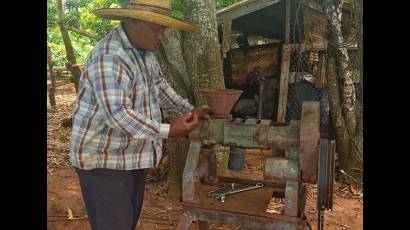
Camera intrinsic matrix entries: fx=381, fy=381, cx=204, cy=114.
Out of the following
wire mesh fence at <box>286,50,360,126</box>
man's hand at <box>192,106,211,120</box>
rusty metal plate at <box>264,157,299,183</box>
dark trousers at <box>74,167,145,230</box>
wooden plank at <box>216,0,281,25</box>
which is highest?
wooden plank at <box>216,0,281,25</box>

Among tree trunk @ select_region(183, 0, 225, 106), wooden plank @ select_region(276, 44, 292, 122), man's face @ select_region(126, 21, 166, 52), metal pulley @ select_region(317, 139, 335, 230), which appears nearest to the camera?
metal pulley @ select_region(317, 139, 335, 230)

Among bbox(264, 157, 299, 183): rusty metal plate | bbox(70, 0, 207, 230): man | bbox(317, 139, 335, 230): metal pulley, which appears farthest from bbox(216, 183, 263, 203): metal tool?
bbox(317, 139, 335, 230): metal pulley

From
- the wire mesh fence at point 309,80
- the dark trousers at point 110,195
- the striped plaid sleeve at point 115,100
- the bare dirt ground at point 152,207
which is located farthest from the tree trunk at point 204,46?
the wire mesh fence at point 309,80

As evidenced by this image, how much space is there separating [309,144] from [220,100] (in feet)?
2.40

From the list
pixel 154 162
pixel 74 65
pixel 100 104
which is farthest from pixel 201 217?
pixel 74 65

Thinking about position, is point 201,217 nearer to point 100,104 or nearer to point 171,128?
point 171,128

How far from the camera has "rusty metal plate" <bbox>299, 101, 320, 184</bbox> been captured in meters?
2.41

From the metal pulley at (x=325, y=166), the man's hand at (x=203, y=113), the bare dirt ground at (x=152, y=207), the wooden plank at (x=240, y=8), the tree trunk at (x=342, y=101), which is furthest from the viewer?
the wooden plank at (x=240, y=8)

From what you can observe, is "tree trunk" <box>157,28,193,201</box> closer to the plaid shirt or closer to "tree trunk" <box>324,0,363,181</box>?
the plaid shirt

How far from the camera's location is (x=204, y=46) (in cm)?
464

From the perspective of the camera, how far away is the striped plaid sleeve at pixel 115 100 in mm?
2463

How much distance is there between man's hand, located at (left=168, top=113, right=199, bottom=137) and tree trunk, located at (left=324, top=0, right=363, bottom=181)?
4380 millimetres

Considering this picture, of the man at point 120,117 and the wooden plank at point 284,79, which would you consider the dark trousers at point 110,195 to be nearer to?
the man at point 120,117

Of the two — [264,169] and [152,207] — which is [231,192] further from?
[152,207]
